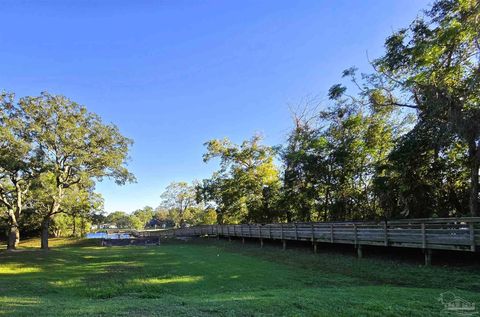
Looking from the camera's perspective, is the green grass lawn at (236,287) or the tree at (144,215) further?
the tree at (144,215)

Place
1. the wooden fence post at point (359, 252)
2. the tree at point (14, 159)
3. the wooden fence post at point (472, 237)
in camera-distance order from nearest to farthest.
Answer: the wooden fence post at point (472, 237) < the wooden fence post at point (359, 252) < the tree at point (14, 159)

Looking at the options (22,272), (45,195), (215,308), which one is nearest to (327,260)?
(215,308)

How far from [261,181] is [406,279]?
26.2 m

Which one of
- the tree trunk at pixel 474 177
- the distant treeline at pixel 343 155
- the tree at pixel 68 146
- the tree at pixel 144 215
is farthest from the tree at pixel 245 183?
the tree at pixel 144 215

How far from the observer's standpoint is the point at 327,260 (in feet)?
51.2

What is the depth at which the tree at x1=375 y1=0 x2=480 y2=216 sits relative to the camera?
14070 millimetres

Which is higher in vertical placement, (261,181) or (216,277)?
(261,181)

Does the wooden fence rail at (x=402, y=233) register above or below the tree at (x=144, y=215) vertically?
above

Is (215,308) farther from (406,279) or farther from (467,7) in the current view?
(467,7)

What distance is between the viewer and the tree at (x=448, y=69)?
1407cm

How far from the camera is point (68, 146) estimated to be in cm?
2506

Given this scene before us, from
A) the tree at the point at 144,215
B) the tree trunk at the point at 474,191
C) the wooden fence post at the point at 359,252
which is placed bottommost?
the tree at the point at 144,215

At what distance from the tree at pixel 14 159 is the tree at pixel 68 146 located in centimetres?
63

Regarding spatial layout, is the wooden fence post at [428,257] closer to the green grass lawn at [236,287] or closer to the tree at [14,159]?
the green grass lawn at [236,287]
